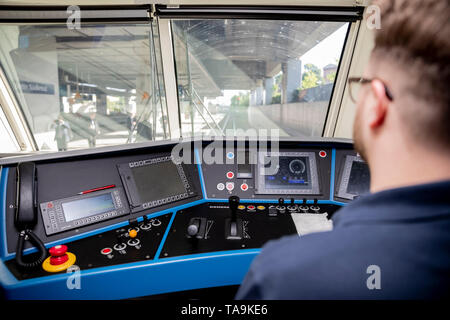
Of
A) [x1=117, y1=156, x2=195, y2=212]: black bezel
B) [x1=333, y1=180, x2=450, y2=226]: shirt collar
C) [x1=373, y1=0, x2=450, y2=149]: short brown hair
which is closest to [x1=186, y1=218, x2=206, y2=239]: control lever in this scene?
[x1=117, y1=156, x2=195, y2=212]: black bezel

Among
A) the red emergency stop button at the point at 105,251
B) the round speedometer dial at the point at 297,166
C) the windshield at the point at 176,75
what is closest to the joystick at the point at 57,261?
the red emergency stop button at the point at 105,251

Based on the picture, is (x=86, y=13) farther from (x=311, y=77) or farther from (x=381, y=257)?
(x=381, y=257)

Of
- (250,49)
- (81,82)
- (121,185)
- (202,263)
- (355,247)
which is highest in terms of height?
(250,49)

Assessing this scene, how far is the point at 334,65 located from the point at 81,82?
119 inches

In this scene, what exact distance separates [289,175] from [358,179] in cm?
44

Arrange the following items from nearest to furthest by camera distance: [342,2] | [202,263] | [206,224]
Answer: [202,263], [206,224], [342,2]

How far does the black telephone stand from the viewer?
1.06 metres

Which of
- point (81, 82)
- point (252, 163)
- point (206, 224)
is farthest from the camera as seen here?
point (81, 82)

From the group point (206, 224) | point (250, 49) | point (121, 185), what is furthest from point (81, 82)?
point (206, 224)

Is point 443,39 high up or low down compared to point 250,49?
down

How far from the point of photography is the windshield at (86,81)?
2770 mm

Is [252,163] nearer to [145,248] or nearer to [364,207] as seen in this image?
[145,248]

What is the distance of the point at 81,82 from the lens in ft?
10.9
